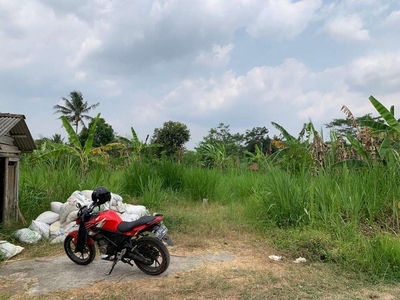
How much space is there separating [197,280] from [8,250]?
9.23ft

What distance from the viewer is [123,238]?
155 inches

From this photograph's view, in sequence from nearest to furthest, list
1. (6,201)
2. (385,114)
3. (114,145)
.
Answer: (6,201)
(385,114)
(114,145)

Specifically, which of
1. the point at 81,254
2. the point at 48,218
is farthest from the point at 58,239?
the point at 81,254

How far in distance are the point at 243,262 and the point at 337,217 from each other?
175cm

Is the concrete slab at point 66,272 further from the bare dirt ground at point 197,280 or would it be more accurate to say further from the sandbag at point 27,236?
the sandbag at point 27,236

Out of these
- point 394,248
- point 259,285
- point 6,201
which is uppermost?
point 6,201

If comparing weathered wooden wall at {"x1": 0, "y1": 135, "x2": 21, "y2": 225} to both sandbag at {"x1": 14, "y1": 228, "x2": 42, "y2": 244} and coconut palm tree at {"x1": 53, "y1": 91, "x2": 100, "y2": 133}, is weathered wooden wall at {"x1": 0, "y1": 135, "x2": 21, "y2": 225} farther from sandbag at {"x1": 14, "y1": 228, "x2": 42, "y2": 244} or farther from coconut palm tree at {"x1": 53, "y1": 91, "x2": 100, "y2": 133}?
coconut palm tree at {"x1": 53, "y1": 91, "x2": 100, "y2": 133}

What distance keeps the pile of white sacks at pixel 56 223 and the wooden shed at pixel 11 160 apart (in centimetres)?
60

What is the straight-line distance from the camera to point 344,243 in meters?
4.48

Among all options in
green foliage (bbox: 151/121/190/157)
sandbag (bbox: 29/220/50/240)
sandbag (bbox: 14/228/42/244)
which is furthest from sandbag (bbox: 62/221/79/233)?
green foliage (bbox: 151/121/190/157)

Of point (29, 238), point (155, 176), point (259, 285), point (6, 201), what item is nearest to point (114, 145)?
point (155, 176)

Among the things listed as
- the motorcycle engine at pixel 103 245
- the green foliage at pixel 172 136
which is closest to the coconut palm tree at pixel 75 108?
the green foliage at pixel 172 136

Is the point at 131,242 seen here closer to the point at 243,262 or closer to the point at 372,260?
the point at 243,262

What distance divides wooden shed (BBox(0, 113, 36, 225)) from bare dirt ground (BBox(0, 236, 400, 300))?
5.84ft
